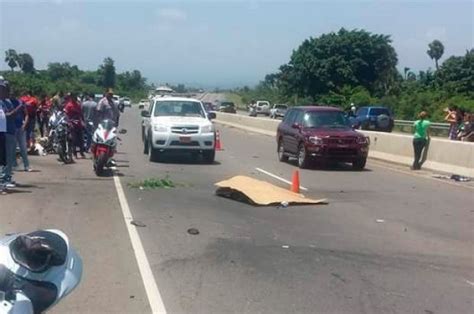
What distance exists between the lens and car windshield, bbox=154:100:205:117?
75.6ft

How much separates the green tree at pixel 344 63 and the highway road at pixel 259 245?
62340mm

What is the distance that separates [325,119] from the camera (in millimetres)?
22672

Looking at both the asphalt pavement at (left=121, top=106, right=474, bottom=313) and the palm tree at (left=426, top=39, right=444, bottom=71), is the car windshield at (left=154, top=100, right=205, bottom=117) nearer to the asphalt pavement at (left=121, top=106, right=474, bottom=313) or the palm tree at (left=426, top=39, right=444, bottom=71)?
the asphalt pavement at (left=121, top=106, right=474, bottom=313)

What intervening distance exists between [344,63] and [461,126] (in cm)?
5071

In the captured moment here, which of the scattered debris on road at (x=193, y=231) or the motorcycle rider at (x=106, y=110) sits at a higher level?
the motorcycle rider at (x=106, y=110)

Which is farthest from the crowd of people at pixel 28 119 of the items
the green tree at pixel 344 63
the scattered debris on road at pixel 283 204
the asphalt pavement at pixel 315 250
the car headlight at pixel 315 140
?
the green tree at pixel 344 63

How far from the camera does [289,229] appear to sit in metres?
11.0

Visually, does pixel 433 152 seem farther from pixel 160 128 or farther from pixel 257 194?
pixel 257 194

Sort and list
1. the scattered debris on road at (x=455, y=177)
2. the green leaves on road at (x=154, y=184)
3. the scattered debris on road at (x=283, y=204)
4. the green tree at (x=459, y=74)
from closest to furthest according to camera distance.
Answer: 1. the scattered debris on road at (x=283, y=204)
2. the green leaves on road at (x=154, y=184)
3. the scattered debris on road at (x=455, y=177)
4. the green tree at (x=459, y=74)

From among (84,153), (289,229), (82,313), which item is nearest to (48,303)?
(82,313)

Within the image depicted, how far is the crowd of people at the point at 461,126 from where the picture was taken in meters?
25.4

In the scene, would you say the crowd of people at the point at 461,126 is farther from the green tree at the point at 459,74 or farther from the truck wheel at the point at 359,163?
the green tree at the point at 459,74

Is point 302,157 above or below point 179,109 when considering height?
below

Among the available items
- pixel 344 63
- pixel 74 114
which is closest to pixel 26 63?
pixel 344 63
